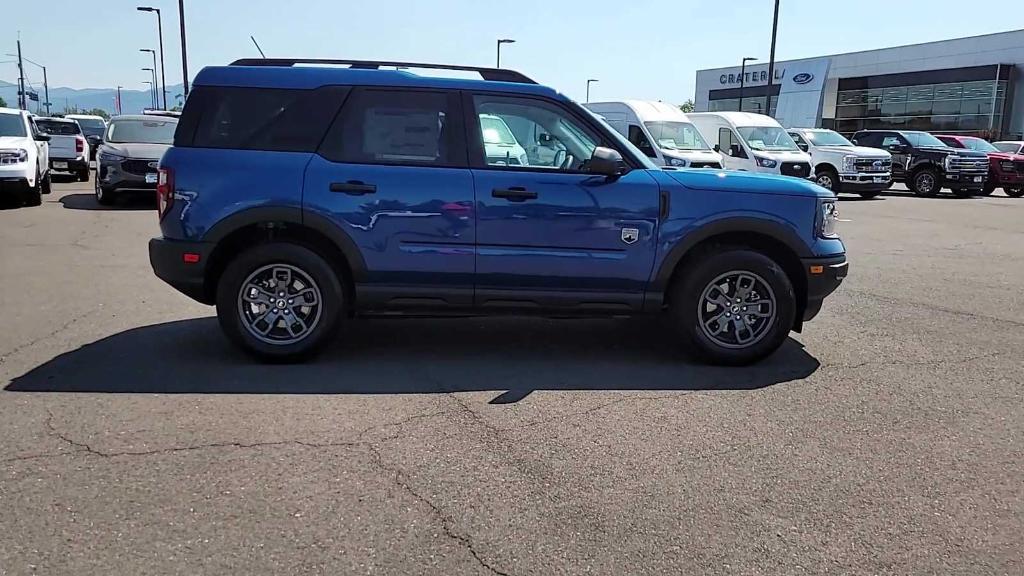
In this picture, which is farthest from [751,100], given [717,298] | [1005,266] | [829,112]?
[717,298]

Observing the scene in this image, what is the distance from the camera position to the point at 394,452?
4.12 meters

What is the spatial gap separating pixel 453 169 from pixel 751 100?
5963 centimetres

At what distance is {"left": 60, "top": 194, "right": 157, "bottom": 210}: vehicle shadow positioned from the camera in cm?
1600

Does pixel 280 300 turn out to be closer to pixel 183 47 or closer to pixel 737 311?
pixel 737 311

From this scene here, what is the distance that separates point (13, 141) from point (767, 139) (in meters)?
16.0

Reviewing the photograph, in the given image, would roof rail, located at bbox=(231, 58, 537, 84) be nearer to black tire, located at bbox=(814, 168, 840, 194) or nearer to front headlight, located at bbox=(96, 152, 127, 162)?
front headlight, located at bbox=(96, 152, 127, 162)

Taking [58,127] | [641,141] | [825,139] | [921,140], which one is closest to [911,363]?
[641,141]

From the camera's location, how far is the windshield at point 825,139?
75.2 ft

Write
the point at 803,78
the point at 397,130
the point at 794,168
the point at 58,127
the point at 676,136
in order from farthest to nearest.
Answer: the point at 803,78, the point at 58,127, the point at 794,168, the point at 676,136, the point at 397,130

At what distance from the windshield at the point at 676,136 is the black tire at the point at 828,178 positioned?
528cm

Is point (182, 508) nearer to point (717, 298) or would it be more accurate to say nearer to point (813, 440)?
point (813, 440)

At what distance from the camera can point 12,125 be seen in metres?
16.0

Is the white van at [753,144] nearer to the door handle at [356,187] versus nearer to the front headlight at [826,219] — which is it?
the front headlight at [826,219]

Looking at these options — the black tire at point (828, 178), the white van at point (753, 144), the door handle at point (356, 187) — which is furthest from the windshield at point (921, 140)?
the door handle at point (356, 187)
